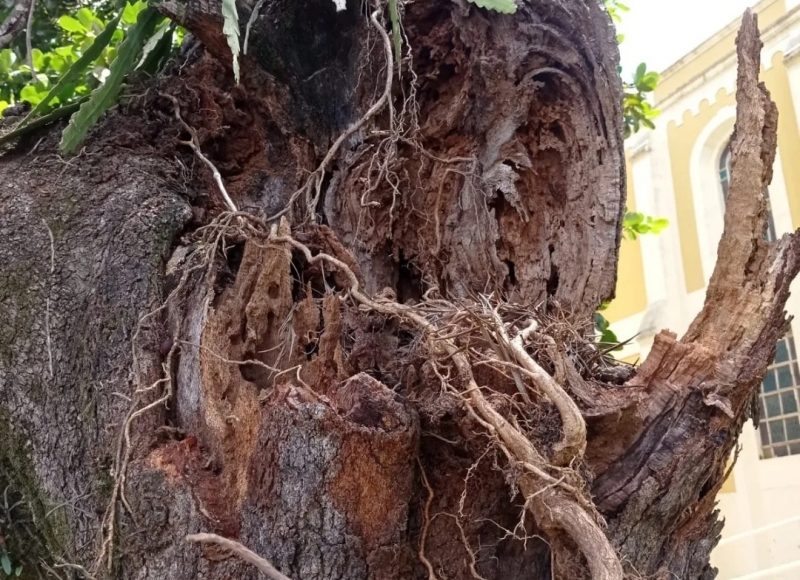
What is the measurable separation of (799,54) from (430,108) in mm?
7386

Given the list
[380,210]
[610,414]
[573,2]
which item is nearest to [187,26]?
[380,210]

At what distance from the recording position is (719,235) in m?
9.00

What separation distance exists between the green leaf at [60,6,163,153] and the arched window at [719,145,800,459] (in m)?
6.77

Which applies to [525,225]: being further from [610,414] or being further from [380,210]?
[610,414]

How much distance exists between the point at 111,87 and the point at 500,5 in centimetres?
95

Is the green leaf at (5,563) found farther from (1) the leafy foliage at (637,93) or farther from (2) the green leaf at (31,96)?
(1) the leafy foliage at (637,93)

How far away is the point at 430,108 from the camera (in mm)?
1896

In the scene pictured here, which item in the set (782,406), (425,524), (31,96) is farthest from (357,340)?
(782,406)

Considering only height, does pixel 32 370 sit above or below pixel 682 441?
above

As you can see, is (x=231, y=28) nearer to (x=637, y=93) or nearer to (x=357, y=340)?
(x=357, y=340)

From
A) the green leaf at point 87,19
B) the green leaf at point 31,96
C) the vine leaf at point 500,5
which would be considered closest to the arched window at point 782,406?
the vine leaf at point 500,5

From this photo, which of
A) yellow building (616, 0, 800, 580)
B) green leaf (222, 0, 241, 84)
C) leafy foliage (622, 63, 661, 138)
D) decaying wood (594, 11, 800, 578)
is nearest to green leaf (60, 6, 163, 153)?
green leaf (222, 0, 241, 84)

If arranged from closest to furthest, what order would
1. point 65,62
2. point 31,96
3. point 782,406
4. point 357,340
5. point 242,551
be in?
point 242,551 < point 357,340 < point 31,96 < point 65,62 < point 782,406

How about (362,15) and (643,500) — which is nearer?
(643,500)
